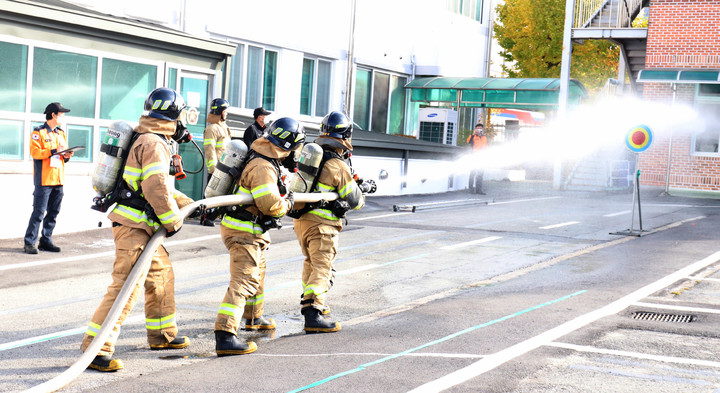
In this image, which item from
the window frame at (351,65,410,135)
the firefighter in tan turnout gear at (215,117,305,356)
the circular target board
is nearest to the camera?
the firefighter in tan turnout gear at (215,117,305,356)

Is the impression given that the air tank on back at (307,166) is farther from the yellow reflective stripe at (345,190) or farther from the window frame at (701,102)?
the window frame at (701,102)

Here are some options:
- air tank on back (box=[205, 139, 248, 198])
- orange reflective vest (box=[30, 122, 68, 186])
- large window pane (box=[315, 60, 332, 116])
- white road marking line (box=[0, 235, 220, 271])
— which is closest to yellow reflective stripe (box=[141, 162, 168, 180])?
air tank on back (box=[205, 139, 248, 198])

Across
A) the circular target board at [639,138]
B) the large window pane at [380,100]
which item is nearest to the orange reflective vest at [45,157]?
the circular target board at [639,138]

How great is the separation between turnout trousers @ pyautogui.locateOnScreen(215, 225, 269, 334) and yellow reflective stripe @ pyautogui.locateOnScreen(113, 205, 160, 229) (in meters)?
0.73

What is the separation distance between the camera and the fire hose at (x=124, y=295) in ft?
16.8

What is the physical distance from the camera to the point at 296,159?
7.02 m

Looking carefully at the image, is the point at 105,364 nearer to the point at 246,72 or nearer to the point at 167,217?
the point at 167,217

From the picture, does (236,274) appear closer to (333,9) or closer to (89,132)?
(89,132)

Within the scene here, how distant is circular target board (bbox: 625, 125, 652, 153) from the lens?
1428cm

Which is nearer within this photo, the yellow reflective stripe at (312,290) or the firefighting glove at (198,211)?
the firefighting glove at (198,211)

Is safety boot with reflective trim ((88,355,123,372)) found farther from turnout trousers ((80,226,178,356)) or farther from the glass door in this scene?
the glass door

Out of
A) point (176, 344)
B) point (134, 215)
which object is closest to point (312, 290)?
point (176, 344)

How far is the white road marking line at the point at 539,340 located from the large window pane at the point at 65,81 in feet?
28.8

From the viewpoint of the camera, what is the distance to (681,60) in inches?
969
